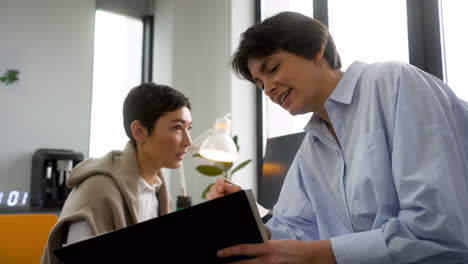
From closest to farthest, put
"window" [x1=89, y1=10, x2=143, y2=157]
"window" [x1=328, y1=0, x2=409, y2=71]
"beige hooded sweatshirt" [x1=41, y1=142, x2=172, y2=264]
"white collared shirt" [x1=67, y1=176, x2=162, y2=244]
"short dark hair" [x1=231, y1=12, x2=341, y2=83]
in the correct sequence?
"short dark hair" [x1=231, y1=12, x2=341, y2=83] < "beige hooded sweatshirt" [x1=41, y1=142, x2=172, y2=264] < "white collared shirt" [x1=67, y1=176, x2=162, y2=244] < "window" [x1=328, y1=0, x2=409, y2=71] < "window" [x1=89, y1=10, x2=143, y2=157]

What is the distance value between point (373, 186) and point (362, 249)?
0.47 feet

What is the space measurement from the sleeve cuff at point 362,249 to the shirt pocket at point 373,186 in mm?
71

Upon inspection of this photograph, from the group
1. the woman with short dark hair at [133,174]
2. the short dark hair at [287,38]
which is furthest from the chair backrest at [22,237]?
the short dark hair at [287,38]

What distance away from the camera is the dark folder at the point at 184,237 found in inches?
29.0

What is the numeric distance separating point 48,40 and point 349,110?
3250 mm

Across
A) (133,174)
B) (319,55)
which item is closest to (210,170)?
(133,174)

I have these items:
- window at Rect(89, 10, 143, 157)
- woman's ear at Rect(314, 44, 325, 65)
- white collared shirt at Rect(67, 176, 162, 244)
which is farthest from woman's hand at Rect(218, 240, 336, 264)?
window at Rect(89, 10, 143, 157)

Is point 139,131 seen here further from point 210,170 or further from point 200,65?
point 200,65

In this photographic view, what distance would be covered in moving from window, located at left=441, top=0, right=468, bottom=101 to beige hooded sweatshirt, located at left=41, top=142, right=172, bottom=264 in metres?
1.42

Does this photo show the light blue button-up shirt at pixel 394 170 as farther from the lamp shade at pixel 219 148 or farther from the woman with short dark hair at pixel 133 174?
the lamp shade at pixel 219 148

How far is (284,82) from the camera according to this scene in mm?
1056

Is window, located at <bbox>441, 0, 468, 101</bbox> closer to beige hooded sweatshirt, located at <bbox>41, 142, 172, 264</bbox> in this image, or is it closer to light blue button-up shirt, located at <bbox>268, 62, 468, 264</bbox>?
light blue button-up shirt, located at <bbox>268, 62, 468, 264</bbox>

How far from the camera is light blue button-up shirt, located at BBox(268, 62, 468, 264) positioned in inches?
28.7

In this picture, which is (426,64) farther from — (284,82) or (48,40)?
(48,40)
